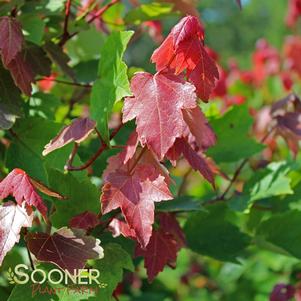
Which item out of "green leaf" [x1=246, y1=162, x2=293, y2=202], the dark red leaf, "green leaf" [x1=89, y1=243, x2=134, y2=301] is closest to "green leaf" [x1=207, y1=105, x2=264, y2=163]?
"green leaf" [x1=246, y1=162, x2=293, y2=202]

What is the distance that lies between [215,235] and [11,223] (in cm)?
60

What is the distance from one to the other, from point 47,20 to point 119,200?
60 centimetres

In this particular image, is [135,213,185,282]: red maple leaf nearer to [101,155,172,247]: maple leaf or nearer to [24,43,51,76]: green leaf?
[101,155,172,247]: maple leaf

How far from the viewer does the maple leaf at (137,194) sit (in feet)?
3.15

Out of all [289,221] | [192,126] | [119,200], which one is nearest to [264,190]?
[289,221]

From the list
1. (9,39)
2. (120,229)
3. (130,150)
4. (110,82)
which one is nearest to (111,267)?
(120,229)

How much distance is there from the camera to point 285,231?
1.40 meters

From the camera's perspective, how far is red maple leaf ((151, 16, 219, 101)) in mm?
973

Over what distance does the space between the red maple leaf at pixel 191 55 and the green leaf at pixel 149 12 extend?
0.45 meters

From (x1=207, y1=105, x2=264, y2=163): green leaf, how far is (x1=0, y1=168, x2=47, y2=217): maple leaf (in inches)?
24.8

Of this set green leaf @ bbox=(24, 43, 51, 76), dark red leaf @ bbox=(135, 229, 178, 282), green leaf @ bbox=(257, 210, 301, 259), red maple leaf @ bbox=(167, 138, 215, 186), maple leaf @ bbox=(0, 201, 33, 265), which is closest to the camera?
maple leaf @ bbox=(0, 201, 33, 265)

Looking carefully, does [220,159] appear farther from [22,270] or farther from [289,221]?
[22,270]

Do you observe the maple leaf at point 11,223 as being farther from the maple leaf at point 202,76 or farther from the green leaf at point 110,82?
the maple leaf at point 202,76

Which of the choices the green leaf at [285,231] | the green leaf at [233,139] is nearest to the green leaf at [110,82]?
the green leaf at [233,139]
